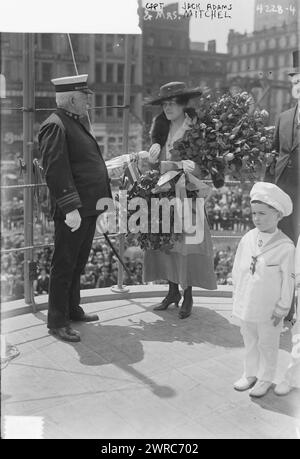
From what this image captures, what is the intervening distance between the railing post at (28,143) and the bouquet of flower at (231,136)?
3.76 feet

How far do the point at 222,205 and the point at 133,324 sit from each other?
53.3ft

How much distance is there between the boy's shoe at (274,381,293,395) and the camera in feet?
8.68

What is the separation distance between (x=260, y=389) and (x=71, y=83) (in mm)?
2154

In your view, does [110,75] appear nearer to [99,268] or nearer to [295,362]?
[99,268]

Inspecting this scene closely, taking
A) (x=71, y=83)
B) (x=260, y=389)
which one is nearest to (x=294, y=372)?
(x=260, y=389)

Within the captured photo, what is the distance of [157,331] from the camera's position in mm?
3576

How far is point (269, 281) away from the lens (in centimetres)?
248

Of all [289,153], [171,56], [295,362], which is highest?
[171,56]

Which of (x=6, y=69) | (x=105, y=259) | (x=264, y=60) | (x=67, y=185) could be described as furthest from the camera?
(x=264, y=60)

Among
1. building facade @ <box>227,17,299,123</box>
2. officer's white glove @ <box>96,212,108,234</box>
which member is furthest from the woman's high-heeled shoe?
building facade @ <box>227,17,299,123</box>

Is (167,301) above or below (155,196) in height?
below

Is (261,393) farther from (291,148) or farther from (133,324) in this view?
(291,148)
